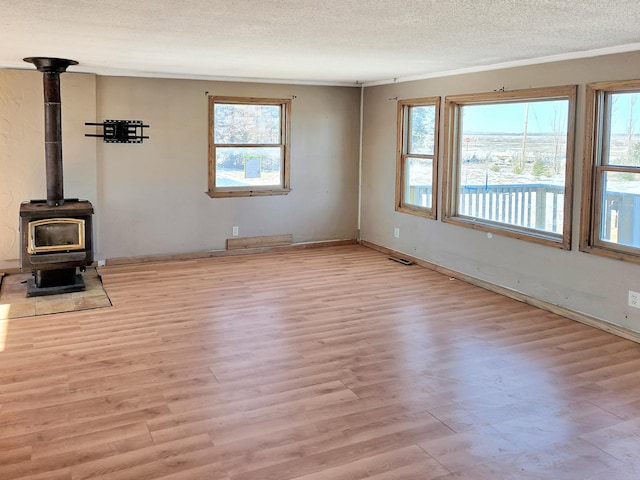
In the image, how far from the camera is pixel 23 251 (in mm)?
5613

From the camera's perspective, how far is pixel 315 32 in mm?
4043

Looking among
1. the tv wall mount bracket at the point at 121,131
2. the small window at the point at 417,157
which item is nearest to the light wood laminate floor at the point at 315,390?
the small window at the point at 417,157

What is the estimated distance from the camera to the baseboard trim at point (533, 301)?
4.77m

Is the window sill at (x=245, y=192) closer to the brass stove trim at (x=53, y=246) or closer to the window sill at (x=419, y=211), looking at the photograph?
the window sill at (x=419, y=211)

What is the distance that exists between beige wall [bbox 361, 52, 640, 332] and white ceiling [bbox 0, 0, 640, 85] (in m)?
0.16

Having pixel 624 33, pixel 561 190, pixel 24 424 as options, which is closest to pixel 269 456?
pixel 24 424

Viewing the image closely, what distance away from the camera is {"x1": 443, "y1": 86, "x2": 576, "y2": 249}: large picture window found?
5.39 m

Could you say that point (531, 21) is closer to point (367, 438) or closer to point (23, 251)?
point (367, 438)

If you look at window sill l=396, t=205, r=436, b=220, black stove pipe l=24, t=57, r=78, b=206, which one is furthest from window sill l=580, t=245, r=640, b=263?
black stove pipe l=24, t=57, r=78, b=206

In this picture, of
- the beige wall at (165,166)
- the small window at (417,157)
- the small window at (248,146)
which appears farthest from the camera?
the small window at (248,146)

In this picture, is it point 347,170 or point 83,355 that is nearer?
point 83,355

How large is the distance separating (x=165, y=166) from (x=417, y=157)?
9.72 ft

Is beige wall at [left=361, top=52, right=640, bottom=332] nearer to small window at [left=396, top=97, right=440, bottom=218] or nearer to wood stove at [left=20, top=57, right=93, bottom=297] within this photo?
small window at [left=396, top=97, right=440, bottom=218]

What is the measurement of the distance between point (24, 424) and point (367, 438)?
A: 70.4 inches
